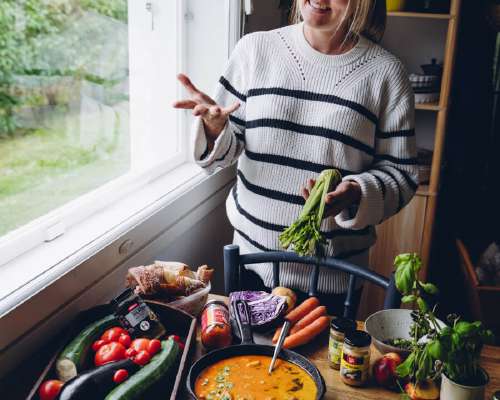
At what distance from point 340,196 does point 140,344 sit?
58cm

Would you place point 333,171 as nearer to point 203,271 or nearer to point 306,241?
point 306,241

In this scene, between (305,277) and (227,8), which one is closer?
(305,277)

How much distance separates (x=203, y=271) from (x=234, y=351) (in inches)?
12.2

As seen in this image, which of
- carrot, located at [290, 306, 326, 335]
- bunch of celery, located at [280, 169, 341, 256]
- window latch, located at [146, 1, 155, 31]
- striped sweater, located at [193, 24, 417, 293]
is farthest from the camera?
window latch, located at [146, 1, 155, 31]

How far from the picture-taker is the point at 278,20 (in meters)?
2.83

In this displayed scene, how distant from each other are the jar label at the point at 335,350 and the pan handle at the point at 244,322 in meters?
0.17

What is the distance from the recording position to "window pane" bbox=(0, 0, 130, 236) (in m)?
1.44

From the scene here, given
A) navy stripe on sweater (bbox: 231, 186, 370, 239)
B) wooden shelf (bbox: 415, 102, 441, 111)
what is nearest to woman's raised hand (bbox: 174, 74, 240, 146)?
navy stripe on sweater (bbox: 231, 186, 370, 239)

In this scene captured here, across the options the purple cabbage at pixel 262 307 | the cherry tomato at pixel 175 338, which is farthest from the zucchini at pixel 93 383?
the purple cabbage at pixel 262 307

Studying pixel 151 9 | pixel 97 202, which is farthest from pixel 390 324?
pixel 151 9

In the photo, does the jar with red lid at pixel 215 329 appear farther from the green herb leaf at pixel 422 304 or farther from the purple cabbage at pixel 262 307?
the green herb leaf at pixel 422 304

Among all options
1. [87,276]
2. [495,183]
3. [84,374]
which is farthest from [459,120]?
[84,374]

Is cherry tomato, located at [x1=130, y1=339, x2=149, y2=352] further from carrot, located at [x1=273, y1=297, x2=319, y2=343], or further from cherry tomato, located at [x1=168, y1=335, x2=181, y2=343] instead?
carrot, located at [x1=273, y1=297, x2=319, y2=343]

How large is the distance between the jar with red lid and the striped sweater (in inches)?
15.5
